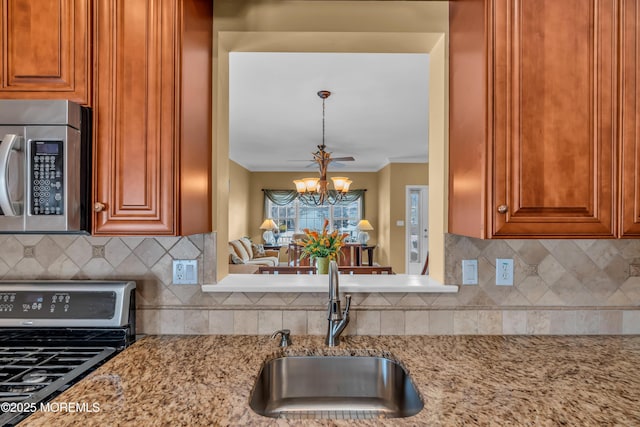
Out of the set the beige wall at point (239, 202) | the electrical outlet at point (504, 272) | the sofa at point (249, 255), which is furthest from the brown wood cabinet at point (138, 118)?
the beige wall at point (239, 202)

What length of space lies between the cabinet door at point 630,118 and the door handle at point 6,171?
1.94 m

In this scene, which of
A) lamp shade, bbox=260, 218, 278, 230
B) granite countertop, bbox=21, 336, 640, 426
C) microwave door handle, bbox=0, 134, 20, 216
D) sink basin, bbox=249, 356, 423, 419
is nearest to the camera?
granite countertop, bbox=21, 336, 640, 426

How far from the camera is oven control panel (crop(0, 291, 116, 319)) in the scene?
1.37 meters

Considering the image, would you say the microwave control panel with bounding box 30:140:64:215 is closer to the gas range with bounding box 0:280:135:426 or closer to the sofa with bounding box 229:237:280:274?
the gas range with bounding box 0:280:135:426

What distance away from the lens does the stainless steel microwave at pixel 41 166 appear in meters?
1.08

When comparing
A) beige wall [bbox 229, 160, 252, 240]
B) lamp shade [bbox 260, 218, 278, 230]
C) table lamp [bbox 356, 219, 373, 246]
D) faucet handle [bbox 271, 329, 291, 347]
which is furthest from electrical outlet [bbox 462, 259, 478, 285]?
lamp shade [bbox 260, 218, 278, 230]

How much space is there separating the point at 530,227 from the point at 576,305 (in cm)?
66

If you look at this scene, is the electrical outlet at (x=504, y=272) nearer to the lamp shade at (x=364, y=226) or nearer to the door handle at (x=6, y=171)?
the door handle at (x=6, y=171)

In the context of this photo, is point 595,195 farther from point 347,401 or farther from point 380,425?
point 347,401

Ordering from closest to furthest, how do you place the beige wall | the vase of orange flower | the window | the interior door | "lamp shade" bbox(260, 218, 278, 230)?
the vase of orange flower → the beige wall → the interior door → "lamp shade" bbox(260, 218, 278, 230) → the window

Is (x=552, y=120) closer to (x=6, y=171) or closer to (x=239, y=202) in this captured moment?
(x=6, y=171)

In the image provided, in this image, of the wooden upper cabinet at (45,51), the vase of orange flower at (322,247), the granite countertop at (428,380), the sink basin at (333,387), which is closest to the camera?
the granite countertop at (428,380)

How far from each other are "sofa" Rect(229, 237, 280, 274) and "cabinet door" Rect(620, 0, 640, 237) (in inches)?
180

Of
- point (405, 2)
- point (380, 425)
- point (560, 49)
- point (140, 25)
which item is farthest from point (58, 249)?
point (560, 49)
